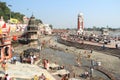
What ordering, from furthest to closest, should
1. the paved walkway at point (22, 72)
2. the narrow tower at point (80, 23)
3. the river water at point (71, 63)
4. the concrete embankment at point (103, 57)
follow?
the narrow tower at point (80, 23)
the concrete embankment at point (103, 57)
the river water at point (71, 63)
the paved walkway at point (22, 72)

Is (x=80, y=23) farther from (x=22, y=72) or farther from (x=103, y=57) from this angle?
(x=22, y=72)

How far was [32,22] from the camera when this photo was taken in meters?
77.0

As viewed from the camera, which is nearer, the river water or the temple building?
the river water

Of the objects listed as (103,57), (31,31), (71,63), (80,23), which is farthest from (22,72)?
(80,23)

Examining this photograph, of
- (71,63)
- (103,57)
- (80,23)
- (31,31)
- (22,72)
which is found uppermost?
(31,31)

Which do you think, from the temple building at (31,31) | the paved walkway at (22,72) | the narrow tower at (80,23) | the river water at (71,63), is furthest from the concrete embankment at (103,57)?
the narrow tower at (80,23)

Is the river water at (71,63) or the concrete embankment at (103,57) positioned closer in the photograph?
the river water at (71,63)

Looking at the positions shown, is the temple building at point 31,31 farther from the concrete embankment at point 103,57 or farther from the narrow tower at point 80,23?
the narrow tower at point 80,23

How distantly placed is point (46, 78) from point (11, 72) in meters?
3.18

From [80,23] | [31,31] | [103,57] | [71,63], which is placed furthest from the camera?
[80,23]

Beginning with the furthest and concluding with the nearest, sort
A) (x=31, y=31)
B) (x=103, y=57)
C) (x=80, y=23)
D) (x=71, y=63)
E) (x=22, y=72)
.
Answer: (x=80, y=23) → (x=31, y=31) → (x=103, y=57) → (x=71, y=63) → (x=22, y=72)

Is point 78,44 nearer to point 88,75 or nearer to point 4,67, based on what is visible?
point 88,75

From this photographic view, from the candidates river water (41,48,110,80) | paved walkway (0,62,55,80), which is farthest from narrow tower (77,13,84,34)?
paved walkway (0,62,55,80)

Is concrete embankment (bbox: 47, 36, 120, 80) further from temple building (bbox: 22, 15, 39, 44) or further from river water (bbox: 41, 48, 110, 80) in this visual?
temple building (bbox: 22, 15, 39, 44)
